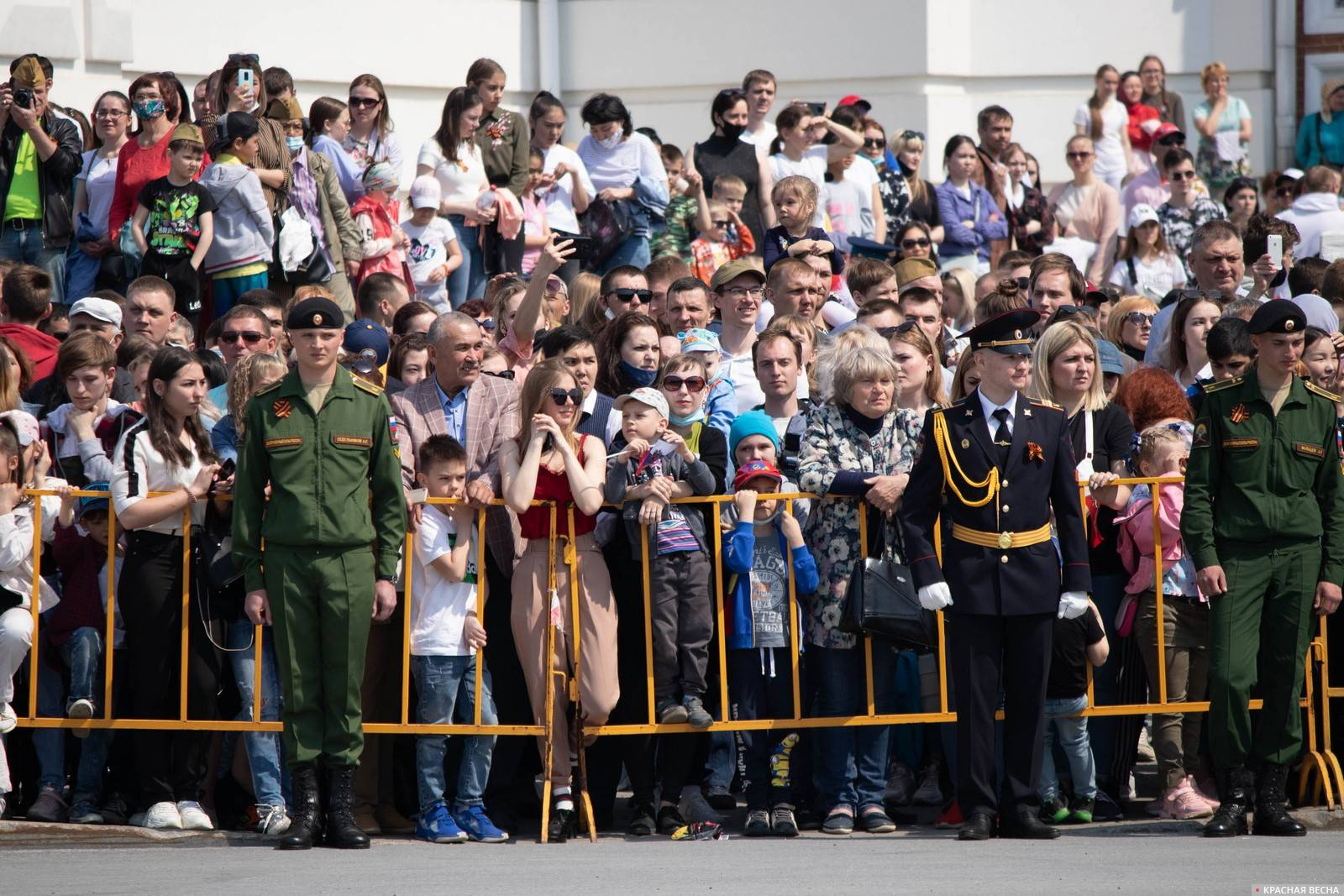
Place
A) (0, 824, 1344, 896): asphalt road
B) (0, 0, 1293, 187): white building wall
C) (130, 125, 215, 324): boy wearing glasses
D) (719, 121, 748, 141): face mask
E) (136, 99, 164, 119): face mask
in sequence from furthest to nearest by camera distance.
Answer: (0, 0, 1293, 187): white building wall < (719, 121, 748, 141): face mask < (136, 99, 164, 119): face mask < (130, 125, 215, 324): boy wearing glasses < (0, 824, 1344, 896): asphalt road

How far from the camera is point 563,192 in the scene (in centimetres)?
1398

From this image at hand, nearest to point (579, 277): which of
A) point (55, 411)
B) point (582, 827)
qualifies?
point (55, 411)

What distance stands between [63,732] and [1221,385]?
487 cm

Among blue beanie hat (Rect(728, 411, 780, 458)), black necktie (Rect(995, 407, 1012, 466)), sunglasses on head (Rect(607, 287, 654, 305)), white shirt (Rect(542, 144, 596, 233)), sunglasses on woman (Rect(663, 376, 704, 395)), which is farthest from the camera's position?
white shirt (Rect(542, 144, 596, 233))

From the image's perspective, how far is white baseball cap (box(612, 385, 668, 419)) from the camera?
27.2 ft

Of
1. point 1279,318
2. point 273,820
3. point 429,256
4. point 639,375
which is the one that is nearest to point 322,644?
point 273,820

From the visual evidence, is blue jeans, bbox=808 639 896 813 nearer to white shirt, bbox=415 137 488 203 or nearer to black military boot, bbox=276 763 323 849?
black military boot, bbox=276 763 323 849

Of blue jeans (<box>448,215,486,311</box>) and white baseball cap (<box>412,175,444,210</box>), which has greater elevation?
white baseball cap (<box>412,175,444,210</box>)

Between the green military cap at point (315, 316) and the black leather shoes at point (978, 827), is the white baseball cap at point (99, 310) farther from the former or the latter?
the black leather shoes at point (978, 827)

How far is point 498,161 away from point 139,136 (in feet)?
8.10

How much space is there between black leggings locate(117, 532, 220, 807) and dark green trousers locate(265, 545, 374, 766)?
0.53 meters

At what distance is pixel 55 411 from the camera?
892 cm

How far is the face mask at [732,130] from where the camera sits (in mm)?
14609

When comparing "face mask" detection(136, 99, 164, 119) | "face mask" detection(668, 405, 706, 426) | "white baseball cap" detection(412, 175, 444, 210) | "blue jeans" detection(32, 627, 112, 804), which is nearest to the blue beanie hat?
"face mask" detection(668, 405, 706, 426)
